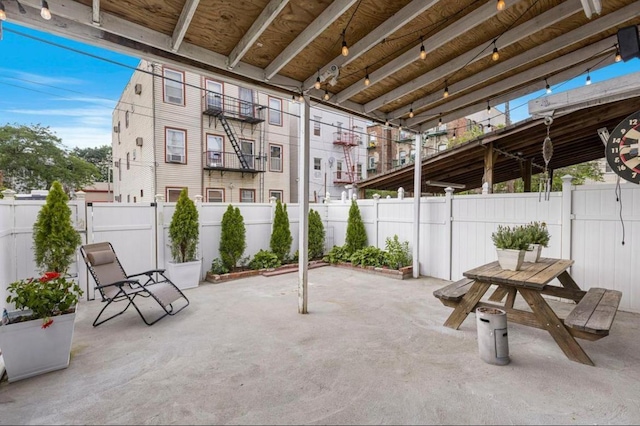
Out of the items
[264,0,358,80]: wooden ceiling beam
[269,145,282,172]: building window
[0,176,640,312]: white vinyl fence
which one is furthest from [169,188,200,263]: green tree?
[269,145,282,172]: building window

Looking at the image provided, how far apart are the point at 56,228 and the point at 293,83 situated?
3.83 m

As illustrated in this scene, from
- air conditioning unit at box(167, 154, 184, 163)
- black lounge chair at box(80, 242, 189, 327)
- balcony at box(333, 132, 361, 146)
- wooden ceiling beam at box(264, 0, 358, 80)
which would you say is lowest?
black lounge chair at box(80, 242, 189, 327)

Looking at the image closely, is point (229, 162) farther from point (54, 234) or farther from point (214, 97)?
point (54, 234)

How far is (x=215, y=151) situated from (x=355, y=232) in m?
7.78

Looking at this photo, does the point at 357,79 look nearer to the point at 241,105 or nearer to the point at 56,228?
the point at 56,228

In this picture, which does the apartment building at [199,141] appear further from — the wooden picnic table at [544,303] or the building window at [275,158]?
the wooden picnic table at [544,303]

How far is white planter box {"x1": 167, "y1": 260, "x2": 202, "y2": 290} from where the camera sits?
5680 millimetres

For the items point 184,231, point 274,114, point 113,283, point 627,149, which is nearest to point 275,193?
point 274,114

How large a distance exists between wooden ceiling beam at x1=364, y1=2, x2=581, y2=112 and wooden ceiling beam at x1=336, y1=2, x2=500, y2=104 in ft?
1.53

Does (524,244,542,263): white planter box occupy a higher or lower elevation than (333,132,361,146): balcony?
lower

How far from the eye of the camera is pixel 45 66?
12797mm

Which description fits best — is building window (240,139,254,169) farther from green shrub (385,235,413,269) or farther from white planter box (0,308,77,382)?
white planter box (0,308,77,382)

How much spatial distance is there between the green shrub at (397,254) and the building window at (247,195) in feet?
27.0

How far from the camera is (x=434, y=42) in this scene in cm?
337
